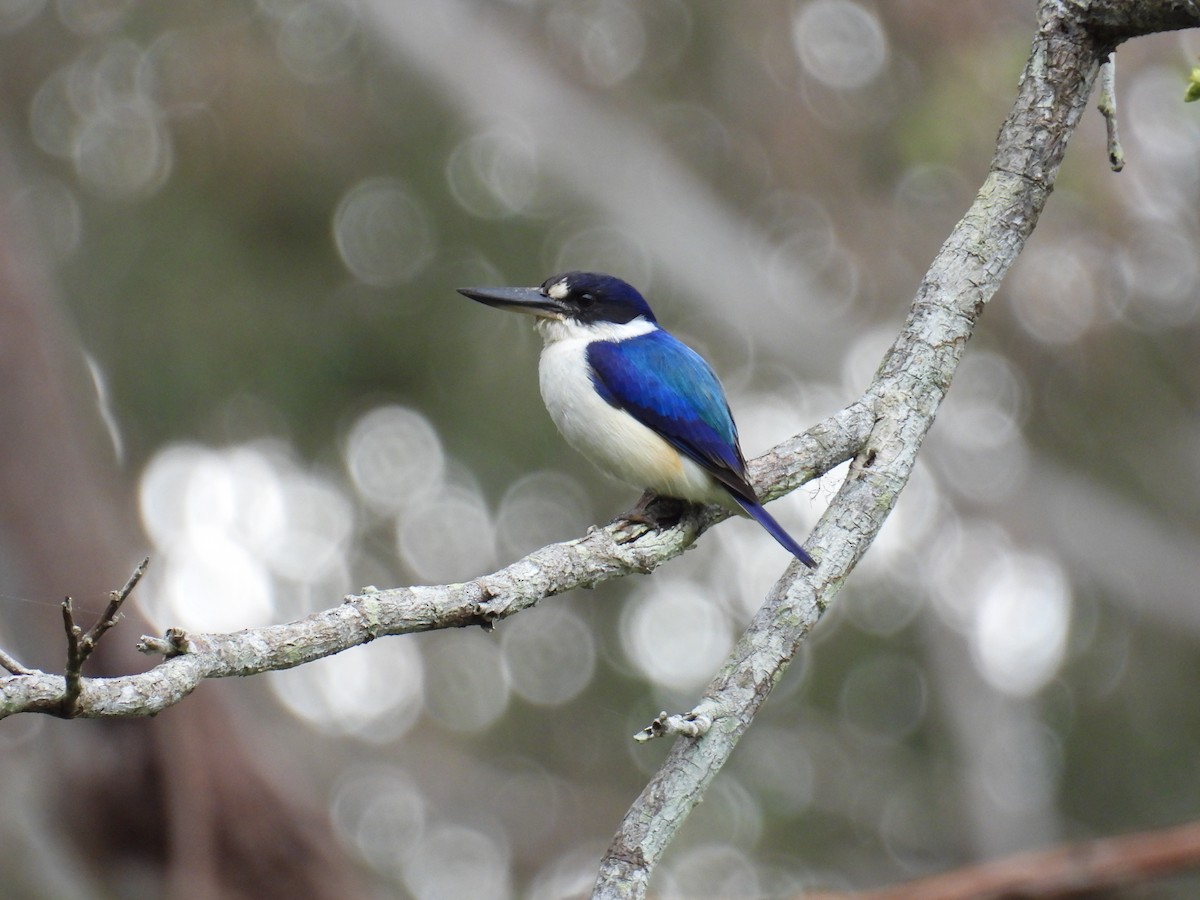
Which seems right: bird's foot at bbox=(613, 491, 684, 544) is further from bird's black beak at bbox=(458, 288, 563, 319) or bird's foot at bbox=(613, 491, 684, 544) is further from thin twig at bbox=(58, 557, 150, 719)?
thin twig at bbox=(58, 557, 150, 719)

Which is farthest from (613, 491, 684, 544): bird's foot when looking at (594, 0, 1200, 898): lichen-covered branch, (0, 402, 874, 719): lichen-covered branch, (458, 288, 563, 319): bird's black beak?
(458, 288, 563, 319): bird's black beak

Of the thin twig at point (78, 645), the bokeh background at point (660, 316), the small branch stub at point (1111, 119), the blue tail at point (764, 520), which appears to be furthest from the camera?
the bokeh background at point (660, 316)

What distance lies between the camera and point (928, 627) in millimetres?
10430

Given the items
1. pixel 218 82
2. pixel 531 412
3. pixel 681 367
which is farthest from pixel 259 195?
pixel 681 367

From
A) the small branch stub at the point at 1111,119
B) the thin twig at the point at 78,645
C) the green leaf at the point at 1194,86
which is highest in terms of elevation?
the small branch stub at the point at 1111,119

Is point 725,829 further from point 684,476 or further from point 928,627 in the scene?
point 684,476

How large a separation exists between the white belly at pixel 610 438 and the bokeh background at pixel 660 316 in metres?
3.78

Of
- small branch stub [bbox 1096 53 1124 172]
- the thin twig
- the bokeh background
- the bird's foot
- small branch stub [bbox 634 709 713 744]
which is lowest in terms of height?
the thin twig

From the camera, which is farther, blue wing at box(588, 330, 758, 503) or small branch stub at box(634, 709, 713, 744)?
blue wing at box(588, 330, 758, 503)

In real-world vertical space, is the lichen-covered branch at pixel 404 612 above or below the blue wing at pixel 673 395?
below

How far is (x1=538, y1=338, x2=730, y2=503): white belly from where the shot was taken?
391cm

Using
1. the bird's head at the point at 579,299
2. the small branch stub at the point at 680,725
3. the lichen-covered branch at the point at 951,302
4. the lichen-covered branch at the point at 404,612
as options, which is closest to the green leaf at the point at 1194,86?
the lichen-covered branch at the point at 951,302

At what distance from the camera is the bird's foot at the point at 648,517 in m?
3.21

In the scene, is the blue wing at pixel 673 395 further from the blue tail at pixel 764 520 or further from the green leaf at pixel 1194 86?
the green leaf at pixel 1194 86
